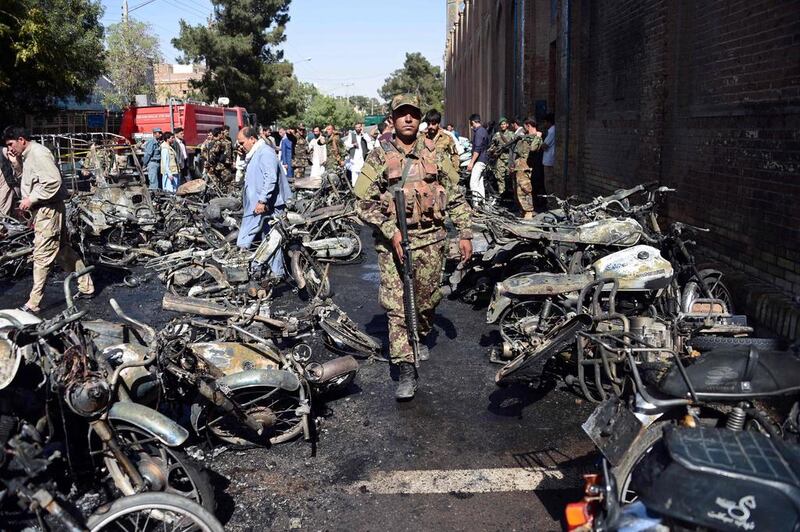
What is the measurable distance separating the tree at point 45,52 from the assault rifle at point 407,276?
55.2ft

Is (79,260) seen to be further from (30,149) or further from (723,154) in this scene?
(723,154)

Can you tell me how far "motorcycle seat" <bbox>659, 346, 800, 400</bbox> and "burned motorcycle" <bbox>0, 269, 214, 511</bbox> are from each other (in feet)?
6.98

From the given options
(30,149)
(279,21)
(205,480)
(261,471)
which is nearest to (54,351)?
(205,480)

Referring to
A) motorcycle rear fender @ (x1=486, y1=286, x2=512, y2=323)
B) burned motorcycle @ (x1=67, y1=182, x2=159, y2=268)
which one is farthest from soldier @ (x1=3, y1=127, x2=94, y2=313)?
motorcycle rear fender @ (x1=486, y1=286, x2=512, y2=323)

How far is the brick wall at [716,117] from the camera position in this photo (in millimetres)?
5641

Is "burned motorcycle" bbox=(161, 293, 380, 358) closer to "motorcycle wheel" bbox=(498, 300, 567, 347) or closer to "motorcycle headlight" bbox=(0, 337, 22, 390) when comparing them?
"motorcycle wheel" bbox=(498, 300, 567, 347)

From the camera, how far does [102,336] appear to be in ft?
13.1

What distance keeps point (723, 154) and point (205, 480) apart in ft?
18.8

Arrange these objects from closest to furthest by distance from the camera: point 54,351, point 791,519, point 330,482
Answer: point 791,519, point 54,351, point 330,482

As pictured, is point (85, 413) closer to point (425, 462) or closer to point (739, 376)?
point (425, 462)

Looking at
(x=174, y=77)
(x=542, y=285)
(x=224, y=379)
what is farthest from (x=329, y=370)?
(x=174, y=77)

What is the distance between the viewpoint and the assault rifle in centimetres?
487

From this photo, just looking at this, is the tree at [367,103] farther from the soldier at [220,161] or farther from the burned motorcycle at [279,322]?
the burned motorcycle at [279,322]

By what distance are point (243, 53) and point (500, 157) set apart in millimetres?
31085
